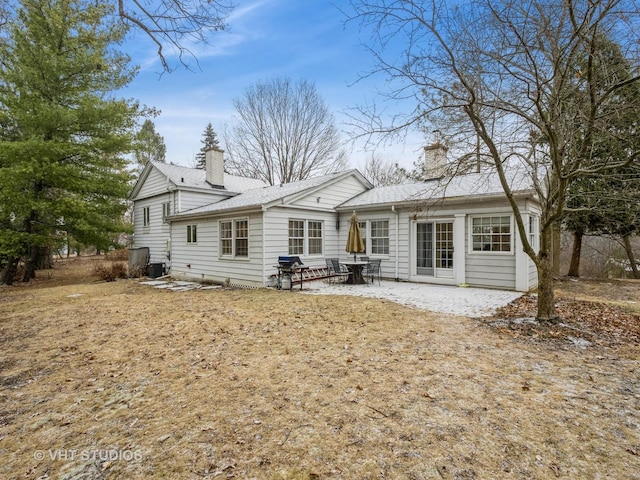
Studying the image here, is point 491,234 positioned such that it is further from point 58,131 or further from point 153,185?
point 58,131

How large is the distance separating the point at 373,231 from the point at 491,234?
3880mm

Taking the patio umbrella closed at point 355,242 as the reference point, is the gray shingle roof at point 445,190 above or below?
above

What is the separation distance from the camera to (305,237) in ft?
38.1

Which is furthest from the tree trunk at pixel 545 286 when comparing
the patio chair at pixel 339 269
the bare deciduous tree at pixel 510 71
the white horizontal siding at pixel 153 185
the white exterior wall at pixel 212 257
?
A: the white horizontal siding at pixel 153 185

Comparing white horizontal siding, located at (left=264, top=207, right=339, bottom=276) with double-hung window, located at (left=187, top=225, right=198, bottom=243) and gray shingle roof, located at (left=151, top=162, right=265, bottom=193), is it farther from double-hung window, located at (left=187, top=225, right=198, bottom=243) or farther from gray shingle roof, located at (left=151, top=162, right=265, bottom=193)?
gray shingle roof, located at (left=151, top=162, right=265, bottom=193)

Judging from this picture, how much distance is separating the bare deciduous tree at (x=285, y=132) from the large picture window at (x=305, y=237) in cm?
1250

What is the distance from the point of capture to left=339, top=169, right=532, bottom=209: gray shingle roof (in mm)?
9164

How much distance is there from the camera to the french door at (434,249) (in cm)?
1041

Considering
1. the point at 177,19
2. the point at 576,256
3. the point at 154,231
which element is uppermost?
the point at 177,19

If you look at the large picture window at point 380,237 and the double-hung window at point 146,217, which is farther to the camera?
the double-hung window at point 146,217

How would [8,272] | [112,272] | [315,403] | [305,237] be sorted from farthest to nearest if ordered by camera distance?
[112,272]
[8,272]
[305,237]
[315,403]

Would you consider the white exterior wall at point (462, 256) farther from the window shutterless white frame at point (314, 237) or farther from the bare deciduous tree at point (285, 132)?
the bare deciduous tree at point (285, 132)

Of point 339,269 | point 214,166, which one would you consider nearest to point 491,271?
point 339,269

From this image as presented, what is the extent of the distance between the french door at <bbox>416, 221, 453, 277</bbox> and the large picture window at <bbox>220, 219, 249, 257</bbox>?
5.71 metres
